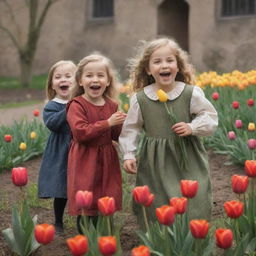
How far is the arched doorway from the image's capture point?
1661cm

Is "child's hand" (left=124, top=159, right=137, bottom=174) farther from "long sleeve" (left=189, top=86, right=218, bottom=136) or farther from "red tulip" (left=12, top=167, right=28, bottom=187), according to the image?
"red tulip" (left=12, top=167, right=28, bottom=187)

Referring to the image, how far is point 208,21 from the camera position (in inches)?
609

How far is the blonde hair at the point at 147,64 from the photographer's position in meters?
3.75

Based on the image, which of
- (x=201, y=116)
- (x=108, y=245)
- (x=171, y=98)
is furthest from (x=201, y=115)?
(x=108, y=245)

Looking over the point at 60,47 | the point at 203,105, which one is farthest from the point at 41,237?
the point at 60,47

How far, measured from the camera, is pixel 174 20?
17.2 m

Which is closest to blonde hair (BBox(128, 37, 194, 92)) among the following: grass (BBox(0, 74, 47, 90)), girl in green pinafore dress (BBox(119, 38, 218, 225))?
girl in green pinafore dress (BBox(119, 38, 218, 225))

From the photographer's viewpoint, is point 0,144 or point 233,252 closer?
point 233,252

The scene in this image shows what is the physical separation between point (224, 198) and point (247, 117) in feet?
5.73

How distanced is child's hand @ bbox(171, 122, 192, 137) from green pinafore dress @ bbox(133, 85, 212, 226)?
0.15m

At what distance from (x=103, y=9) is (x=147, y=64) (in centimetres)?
1415

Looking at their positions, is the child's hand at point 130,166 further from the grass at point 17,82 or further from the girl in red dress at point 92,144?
the grass at point 17,82

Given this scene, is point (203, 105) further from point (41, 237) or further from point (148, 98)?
point (41, 237)

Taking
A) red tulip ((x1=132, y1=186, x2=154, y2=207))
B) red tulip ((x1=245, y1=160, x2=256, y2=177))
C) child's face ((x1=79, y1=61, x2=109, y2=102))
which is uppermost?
child's face ((x1=79, y1=61, x2=109, y2=102))
